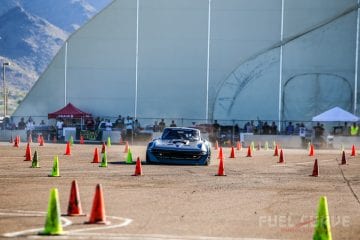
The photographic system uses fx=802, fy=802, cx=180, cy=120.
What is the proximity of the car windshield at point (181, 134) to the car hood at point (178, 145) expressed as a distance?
61 cm

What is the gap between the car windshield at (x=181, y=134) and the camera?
25297mm

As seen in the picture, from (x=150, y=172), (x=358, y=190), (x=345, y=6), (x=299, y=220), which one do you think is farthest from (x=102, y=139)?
(x=299, y=220)

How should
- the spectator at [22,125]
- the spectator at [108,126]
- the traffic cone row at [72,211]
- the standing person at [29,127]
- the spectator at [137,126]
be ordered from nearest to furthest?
the traffic cone row at [72,211], the spectator at [137,126], the spectator at [108,126], the standing person at [29,127], the spectator at [22,125]

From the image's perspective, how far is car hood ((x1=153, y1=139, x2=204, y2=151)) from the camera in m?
24.1

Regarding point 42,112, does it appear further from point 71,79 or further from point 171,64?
point 171,64

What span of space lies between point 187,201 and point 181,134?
1220 centimetres

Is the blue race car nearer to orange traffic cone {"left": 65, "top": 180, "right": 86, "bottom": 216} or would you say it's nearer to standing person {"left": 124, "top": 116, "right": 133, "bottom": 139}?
orange traffic cone {"left": 65, "top": 180, "right": 86, "bottom": 216}

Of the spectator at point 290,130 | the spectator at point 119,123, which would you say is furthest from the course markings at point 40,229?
the spectator at point 119,123

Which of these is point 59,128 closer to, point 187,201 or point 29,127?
point 29,127

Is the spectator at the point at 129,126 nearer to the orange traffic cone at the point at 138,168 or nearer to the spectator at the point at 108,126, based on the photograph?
the spectator at the point at 108,126

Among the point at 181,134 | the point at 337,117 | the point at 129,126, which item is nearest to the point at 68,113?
the point at 129,126

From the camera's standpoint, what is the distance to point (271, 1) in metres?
55.8

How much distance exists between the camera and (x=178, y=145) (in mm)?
24219

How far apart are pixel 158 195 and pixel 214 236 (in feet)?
16.6
